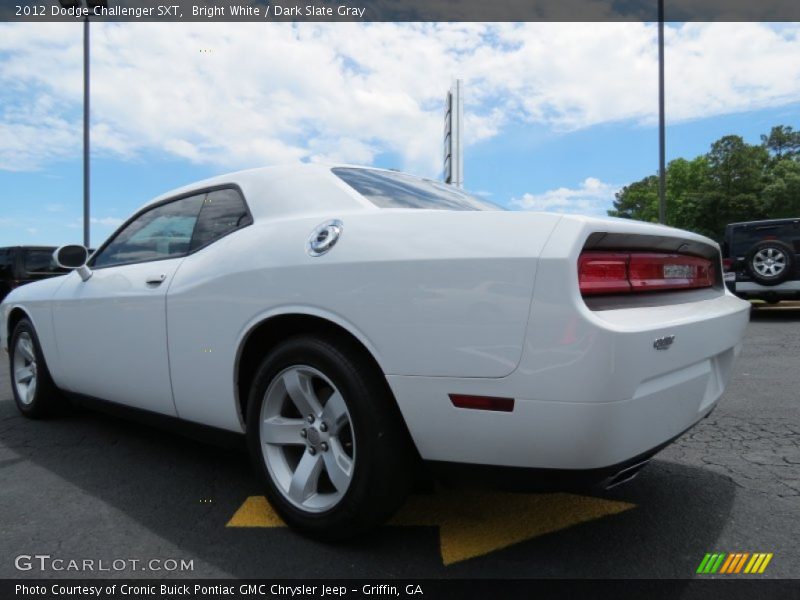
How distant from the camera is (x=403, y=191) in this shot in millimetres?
2760

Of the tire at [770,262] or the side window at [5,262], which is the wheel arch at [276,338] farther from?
the side window at [5,262]

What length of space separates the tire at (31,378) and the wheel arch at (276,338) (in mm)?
2257

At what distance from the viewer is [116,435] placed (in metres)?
3.88

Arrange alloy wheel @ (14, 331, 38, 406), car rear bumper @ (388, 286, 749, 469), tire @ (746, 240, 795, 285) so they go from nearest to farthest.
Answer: car rear bumper @ (388, 286, 749, 469)
alloy wheel @ (14, 331, 38, 406)
tire @ (746, 240, 795, 285)

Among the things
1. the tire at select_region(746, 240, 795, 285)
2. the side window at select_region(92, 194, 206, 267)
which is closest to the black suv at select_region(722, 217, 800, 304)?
the tire at select_region(746, 240, 795, 285)

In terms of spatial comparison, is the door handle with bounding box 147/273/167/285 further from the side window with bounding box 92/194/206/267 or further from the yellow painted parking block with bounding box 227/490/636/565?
the yellow painted parking block with bounding box 227/490/636/565

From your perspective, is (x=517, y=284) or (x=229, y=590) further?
(x=229, y=590)

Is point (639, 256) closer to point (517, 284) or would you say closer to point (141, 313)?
point (517, 284)

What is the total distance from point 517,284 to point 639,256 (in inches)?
24.2

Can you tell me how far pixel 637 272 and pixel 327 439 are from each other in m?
1.27

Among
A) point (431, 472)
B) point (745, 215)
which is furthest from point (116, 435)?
point (745, 215)

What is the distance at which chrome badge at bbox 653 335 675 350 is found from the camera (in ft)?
6.20

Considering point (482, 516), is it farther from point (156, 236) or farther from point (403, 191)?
point (156, 236)

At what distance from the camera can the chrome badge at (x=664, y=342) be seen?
1.89 meters
